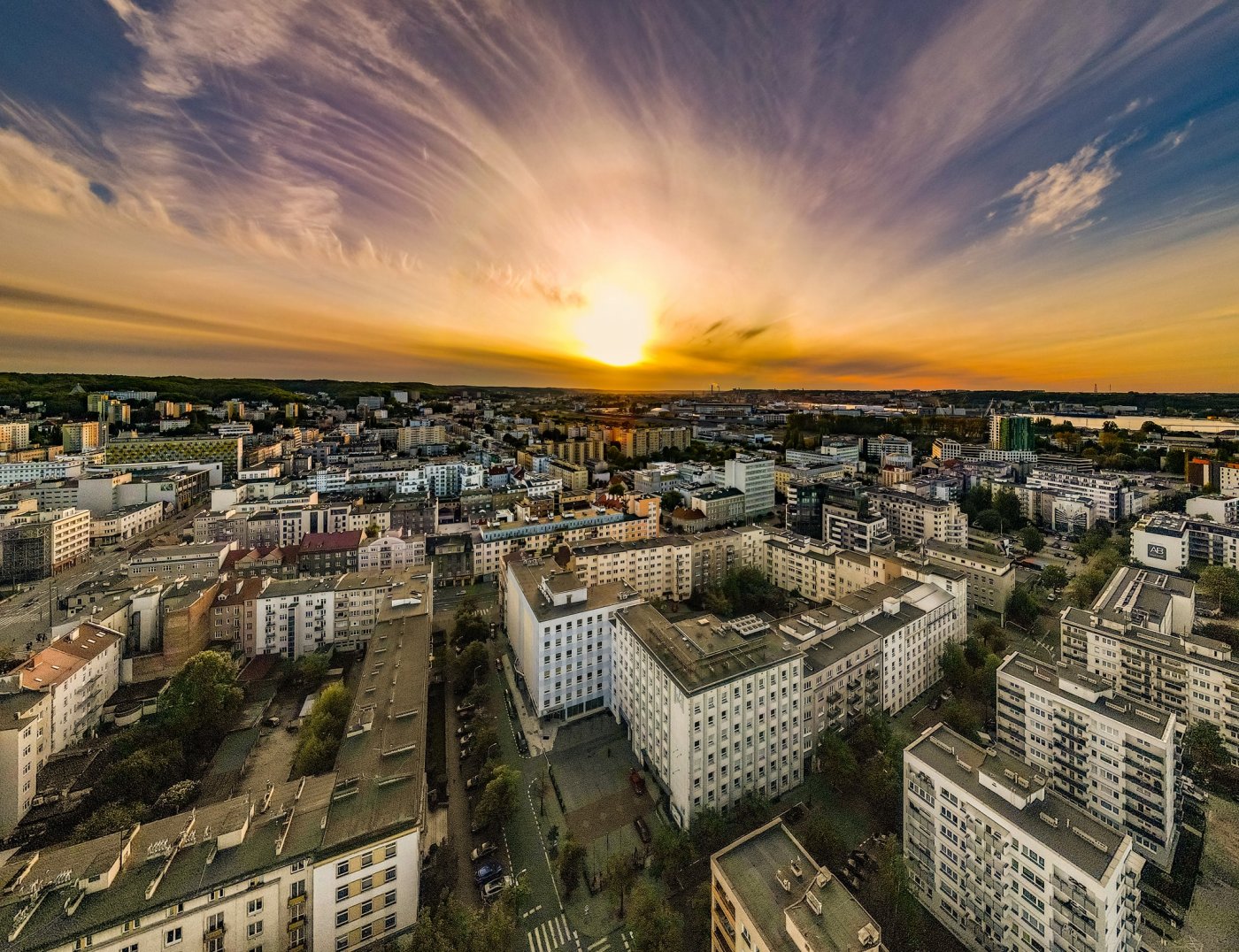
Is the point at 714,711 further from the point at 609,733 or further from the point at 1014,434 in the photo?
the point at 1014,434

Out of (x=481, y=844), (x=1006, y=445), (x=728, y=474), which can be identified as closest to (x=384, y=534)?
(x=481, y=844)

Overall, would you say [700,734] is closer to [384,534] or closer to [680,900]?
[680,900]

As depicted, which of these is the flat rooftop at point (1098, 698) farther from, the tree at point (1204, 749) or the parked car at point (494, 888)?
the parked car at point (494, 888)

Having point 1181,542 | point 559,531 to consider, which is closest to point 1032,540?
point 1181,542

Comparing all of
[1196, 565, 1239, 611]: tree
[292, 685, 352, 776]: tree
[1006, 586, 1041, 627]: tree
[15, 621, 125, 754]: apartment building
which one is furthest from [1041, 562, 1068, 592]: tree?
[15, 621, 125, 754]: apartment building

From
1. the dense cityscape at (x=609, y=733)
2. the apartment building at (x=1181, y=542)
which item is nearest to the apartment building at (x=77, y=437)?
the dense cityscape at (x=609, y=733)
